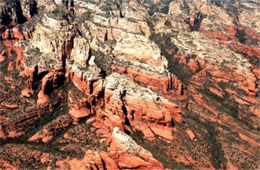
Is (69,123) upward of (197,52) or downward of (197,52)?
downward

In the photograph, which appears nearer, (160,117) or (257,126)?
(160,117)

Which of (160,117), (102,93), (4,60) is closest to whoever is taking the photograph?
(160,117)

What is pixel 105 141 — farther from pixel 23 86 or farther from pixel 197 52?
pixel 197 52

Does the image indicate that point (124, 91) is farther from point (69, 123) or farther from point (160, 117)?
point (69, 123)

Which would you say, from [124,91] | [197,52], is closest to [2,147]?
[124,91]

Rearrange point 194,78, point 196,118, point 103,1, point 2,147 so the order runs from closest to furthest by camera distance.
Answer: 1. point 2,147
2. point 196,118
3. point 194,78
4. point 103,1

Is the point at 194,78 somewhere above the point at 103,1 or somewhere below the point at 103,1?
below

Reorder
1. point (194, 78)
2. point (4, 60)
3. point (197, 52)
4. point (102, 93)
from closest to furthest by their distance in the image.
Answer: point (102, 93), point (4, 60), point (194, 78), point (197, 52)

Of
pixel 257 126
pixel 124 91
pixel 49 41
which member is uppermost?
pixel 49 41

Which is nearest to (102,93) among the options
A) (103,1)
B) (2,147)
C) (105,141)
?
(105,141)
